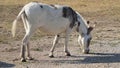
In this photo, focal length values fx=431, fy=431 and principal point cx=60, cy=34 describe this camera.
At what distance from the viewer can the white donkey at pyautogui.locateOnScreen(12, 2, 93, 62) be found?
12781 millimetres

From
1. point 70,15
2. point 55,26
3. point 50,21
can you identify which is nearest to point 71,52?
point 70,15

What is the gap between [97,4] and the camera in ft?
112

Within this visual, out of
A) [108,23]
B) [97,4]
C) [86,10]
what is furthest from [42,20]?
[97,4]

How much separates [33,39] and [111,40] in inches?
122

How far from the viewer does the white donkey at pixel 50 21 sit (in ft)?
41.9

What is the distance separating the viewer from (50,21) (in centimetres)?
1327

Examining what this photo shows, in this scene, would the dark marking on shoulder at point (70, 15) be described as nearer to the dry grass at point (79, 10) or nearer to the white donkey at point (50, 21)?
the white donkey at point (50, 21)

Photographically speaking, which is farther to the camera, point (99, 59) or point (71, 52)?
point (71, 52)

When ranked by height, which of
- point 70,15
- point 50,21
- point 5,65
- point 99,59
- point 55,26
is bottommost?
point 99,59

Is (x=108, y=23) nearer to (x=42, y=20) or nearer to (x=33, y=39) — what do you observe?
(x=33, y=39)

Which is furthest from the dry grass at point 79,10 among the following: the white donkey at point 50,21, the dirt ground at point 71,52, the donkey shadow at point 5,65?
the donkey shadow at point 5,65

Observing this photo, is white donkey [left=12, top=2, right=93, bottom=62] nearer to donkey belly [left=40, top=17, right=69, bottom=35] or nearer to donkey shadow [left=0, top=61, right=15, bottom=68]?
donkey belly [left=40, top=17, right=69, bottom=35]

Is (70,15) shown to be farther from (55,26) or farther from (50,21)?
(50,21)


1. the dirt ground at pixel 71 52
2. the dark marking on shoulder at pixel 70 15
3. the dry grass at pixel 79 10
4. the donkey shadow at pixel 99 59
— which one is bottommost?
the donkey shadow at pixel 99 59
